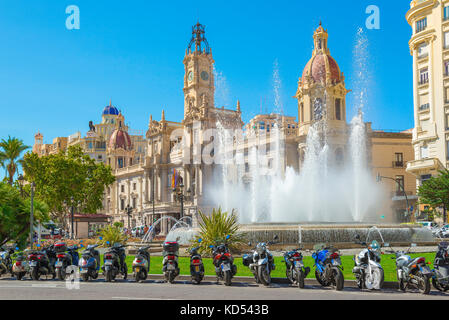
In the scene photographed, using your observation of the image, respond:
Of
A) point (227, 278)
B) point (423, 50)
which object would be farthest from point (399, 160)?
point (227, 278)

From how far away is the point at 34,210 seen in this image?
23.6m

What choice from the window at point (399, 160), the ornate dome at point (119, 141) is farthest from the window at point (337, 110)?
the ornate dome at point (119, 141)

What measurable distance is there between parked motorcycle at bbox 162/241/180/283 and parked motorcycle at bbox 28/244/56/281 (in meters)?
4.20

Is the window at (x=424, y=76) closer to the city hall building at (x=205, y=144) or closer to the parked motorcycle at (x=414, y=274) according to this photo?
the city hall building at (x=205, y=144)

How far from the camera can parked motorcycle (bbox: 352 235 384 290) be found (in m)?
11.5

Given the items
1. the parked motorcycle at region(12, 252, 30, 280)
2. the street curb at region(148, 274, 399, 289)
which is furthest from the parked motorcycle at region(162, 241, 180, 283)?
the parked motorcycle at region(12, 252, 30, 280)

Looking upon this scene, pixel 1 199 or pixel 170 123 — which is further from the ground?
pixel 170 123

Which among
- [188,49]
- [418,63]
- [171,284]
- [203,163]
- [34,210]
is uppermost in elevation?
[188,49]

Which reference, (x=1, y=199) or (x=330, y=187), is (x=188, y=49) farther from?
(x=1, y=199)

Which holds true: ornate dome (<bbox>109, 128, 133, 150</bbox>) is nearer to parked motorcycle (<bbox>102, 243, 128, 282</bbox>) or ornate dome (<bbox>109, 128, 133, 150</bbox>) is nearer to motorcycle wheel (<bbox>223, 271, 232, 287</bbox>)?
parked motorcycle (<bbox>102, 243, 128, 282</bbox>)

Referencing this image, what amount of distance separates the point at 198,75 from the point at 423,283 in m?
69.8

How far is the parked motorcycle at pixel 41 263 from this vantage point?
15.5 metres

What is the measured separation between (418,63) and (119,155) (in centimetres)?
6626
